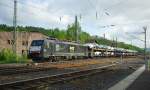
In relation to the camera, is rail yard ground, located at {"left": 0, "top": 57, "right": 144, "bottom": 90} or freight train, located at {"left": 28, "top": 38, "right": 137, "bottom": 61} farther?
freight train, located at {"left": 28, "top": 38, "right": 137, "bottom": 61}

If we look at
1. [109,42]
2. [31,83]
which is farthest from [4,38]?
[109,42]

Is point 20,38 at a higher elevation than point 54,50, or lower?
higher

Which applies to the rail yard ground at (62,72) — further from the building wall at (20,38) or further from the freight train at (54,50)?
the building wall at (20,38)

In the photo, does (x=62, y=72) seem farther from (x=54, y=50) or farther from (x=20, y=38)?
(x=20, y=38)

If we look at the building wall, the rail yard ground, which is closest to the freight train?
the rail yard ground

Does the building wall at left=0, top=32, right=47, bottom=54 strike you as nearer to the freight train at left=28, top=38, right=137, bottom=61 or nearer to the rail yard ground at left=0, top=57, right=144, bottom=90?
the freight train at left=28, top=38, right=137, bottom=61

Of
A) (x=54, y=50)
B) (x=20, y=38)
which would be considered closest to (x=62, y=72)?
(x=54, y=50)

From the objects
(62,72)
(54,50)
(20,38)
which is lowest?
(62,72)

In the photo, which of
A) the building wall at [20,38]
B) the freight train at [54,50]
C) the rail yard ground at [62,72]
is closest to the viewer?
the rail yard ground at [62,72]

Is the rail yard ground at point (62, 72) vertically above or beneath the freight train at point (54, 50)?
beneath

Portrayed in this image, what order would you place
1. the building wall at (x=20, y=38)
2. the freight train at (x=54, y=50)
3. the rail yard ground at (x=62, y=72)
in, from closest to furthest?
the rail yard ground at (x=62, y=72), the freight train at (x=54, y=50), the building wall at (x=20, y=38)

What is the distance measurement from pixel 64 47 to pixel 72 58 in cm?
593

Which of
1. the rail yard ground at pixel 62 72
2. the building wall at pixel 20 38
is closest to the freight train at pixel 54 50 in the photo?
the rail yard ground at pixel 62 72

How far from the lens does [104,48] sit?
7938 cm
